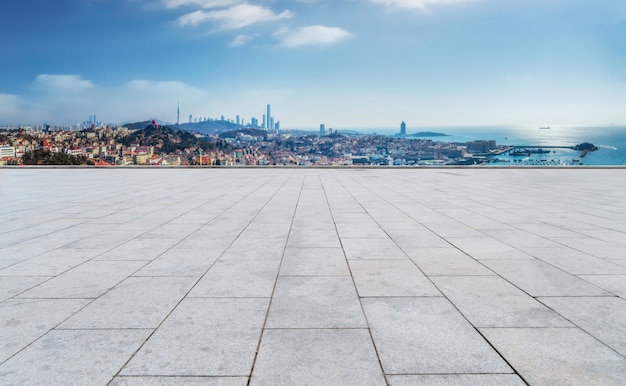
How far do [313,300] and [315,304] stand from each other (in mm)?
120

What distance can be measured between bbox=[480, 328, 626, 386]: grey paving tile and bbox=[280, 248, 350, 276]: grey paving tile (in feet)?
7.91

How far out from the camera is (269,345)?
3.58m

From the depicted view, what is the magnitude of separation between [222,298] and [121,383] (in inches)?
68.1

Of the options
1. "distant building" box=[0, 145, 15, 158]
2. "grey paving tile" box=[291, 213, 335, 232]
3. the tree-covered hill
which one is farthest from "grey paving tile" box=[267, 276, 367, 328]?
the tree-covered hill

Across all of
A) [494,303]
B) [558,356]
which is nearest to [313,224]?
[494,303]

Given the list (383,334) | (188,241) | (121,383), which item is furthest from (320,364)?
(188,241)

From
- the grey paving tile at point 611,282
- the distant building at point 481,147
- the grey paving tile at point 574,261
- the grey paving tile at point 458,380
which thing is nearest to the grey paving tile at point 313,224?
the grey paving tile at point 574,261

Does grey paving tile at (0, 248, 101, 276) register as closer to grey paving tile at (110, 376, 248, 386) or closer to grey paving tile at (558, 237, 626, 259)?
grey paving tile at (110, 376, 248, 386)

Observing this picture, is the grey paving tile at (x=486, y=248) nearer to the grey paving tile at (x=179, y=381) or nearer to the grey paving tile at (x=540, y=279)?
the grey paving tile at (x=540, y=279)

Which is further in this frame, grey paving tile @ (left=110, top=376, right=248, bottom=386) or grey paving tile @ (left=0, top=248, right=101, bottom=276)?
grey paving tile @ (left=0, top=248, right=101, bottom=276)

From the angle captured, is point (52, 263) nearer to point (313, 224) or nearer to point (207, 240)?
point (207, 240)

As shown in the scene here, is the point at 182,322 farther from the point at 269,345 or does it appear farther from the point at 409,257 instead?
the point at 409,257

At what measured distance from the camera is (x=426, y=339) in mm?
3713

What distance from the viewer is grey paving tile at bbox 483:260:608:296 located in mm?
4961
